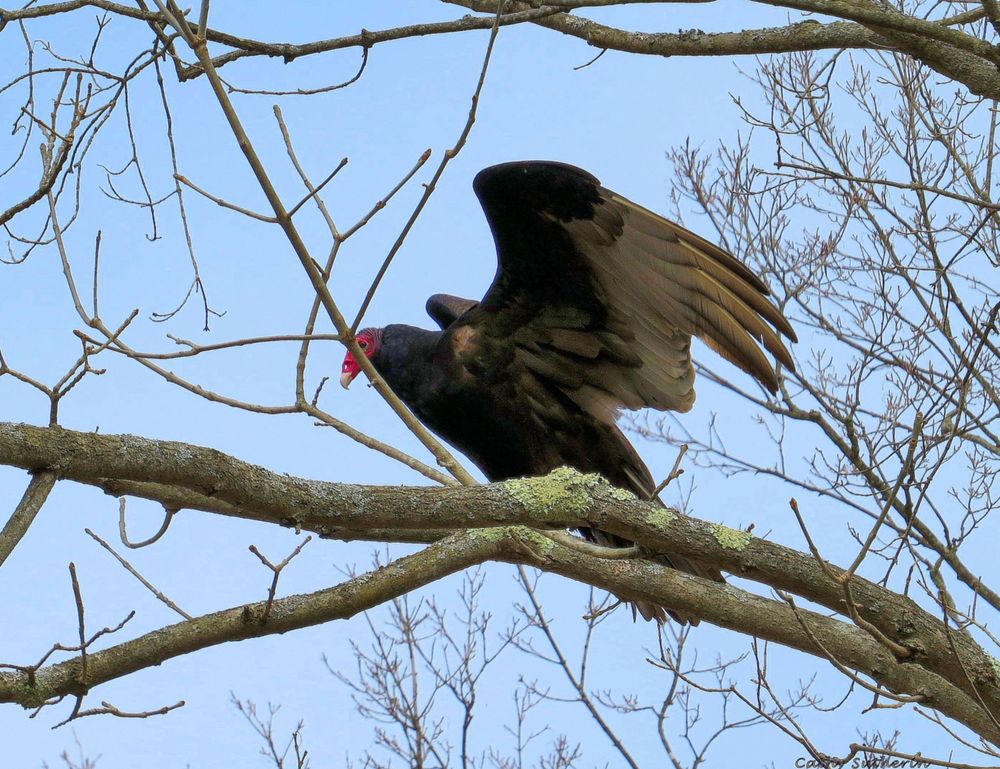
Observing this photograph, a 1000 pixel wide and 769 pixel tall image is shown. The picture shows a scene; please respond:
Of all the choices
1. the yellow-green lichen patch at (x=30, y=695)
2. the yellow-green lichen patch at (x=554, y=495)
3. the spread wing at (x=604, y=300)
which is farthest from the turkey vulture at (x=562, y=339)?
the yellow-green lichen patch at (x=30, y=695)

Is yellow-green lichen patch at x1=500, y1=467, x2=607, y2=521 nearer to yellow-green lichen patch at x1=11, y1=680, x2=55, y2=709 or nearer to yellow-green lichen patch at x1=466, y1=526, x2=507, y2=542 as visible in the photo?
yellow-green lichen patch at x1=466, y1=526, x2=507, y2=542

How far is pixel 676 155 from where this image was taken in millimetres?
4926

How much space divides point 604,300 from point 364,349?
97 centimetres

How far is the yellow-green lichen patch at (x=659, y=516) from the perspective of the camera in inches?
91.4

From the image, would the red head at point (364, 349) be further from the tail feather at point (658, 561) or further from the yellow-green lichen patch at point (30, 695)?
the yellow-green lichen patch at point (30, 695)

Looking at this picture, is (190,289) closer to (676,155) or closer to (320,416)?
(320,416)

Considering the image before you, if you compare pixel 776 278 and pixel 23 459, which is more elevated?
pixel 776 278

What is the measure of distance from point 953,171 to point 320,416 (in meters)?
3.04

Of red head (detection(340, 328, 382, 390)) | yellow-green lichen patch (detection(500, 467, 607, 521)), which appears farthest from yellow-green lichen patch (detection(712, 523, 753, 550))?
red head (detection(340, 328, 382, 390))

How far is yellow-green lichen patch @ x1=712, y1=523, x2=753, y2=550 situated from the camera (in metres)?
2.35

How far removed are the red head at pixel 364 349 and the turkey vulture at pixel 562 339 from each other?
9 cm

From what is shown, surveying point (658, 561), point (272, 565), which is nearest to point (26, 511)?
point (272, 565)

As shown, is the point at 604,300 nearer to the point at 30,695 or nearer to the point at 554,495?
the point at 554,495

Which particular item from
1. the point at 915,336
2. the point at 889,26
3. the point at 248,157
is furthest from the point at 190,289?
the point at 915,336
